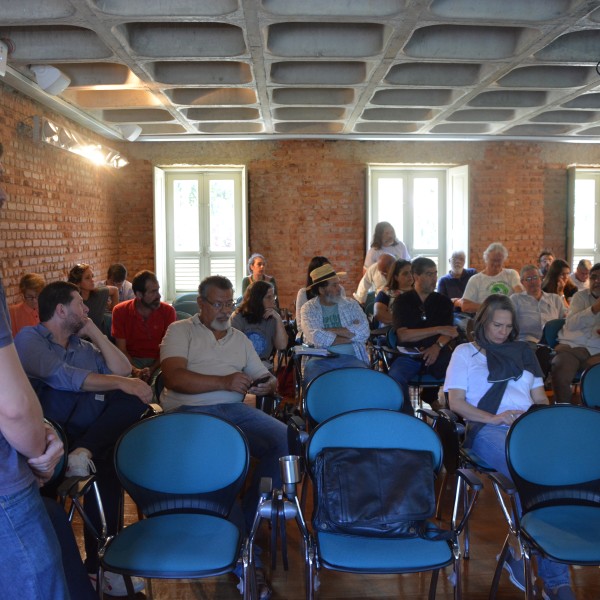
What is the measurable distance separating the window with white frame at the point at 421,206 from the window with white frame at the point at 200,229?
2341 millimetres

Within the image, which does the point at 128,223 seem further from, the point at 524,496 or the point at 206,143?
the point at 524,496

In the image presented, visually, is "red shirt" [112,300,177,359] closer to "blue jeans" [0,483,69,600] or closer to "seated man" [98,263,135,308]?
"seated man" [98,263,135,308]

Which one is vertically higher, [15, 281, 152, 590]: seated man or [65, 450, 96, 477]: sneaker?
[15, 281, 152, 590]: seated man

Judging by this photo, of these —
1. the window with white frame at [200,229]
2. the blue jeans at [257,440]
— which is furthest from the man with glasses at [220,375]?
the window with white frame at [200,229]

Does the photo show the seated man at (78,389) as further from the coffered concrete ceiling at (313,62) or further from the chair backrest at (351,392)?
the coffered concrete ceiling at (313,62)

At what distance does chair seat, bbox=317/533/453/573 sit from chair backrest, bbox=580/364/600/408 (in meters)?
1.89

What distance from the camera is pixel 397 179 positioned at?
1156cm

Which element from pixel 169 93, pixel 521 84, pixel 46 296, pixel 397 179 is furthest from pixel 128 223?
pixel 46 296

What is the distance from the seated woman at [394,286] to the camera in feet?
21.6

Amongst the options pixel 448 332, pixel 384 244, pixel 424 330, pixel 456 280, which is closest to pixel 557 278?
pixel 456 280

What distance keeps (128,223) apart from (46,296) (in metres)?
7.54

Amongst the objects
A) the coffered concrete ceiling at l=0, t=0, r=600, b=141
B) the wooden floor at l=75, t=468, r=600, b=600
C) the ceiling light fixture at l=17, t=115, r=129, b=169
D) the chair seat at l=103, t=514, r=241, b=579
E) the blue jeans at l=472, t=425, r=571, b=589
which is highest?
the coffered concrete ceiling at l=0, t=0, r=600, b=141

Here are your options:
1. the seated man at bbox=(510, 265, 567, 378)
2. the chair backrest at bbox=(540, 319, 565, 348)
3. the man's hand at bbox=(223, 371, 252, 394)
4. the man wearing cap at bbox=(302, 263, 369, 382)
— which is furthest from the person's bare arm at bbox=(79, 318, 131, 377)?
the chair backrest at bbox=(540, 319, 565, 348)

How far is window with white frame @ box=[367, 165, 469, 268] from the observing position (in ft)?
37.6
